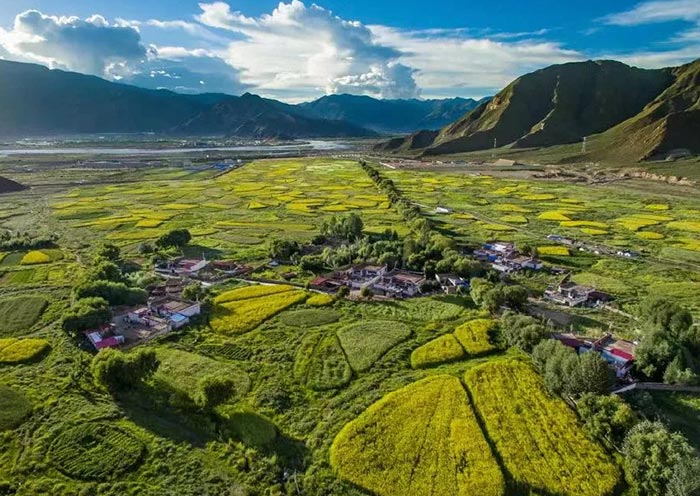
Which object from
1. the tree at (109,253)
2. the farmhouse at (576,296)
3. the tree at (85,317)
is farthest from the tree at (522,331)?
the tree at (109,253)

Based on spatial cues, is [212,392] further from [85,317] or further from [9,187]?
[9,187]

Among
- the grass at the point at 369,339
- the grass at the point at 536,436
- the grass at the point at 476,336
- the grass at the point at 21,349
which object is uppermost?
the grass at the point at 476,336

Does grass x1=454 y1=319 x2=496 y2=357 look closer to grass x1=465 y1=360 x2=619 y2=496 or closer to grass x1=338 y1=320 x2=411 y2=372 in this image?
→ grass x1=465 y1=360 x2=619 y2=496

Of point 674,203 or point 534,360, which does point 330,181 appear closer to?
point 674,203

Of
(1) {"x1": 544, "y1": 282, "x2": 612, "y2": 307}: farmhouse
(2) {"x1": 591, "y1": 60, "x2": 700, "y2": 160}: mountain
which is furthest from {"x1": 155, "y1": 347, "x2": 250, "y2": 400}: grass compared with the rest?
(2) {"x1": 591, "y1": 60, "x2": 700, "y2": 160}: mountain

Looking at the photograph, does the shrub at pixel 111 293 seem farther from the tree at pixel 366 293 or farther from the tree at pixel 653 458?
the tree at pixel 653 458

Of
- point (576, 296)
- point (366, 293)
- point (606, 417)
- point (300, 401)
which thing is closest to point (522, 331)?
point (606, 417)

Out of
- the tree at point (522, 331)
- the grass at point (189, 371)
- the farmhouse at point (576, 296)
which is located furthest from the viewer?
the farmhouse at point (576, 296)
